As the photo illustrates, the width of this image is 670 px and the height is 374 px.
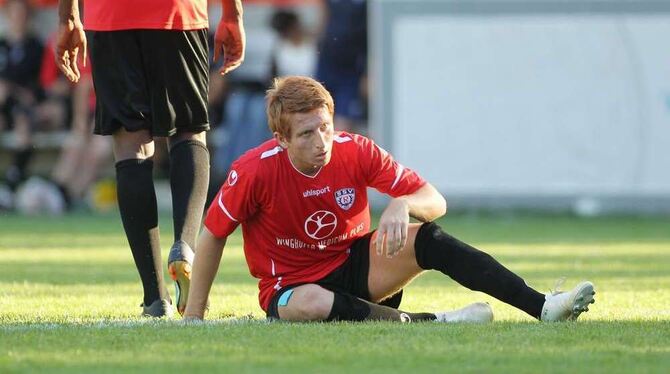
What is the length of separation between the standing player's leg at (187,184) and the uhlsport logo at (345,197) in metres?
0.69

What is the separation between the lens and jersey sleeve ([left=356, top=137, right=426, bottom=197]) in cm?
556

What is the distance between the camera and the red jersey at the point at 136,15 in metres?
6.03

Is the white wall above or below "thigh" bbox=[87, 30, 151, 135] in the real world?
below

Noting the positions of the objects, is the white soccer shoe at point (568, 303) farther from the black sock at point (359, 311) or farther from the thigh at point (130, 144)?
the thigh at point (130, 144)

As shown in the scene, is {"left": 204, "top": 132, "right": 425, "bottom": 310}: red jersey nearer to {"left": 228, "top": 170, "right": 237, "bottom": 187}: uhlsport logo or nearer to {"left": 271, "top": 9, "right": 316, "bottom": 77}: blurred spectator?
{"left": 228, "top": 170, "right": 237, "bottom": 187}: uhlsport logo

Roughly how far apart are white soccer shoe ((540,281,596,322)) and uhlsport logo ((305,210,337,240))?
0.83 meters

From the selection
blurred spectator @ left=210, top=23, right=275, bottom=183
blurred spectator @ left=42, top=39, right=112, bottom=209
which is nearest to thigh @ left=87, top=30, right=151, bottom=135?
blurred spectator @ left=210, top=23, right=275, bottom=183

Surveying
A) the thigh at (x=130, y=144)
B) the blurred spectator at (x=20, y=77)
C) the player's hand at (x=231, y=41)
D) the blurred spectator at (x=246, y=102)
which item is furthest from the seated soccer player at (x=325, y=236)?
the blurred spectator at (x=20, y=77)

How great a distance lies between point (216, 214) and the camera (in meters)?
5.46

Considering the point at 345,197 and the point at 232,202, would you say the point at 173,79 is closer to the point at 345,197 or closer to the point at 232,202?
the point at 232,202

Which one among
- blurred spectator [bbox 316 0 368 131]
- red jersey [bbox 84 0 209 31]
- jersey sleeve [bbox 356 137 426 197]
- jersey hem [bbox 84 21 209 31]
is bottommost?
blurred spectator [bbox 316 0 368 131]

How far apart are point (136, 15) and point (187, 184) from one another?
71cm

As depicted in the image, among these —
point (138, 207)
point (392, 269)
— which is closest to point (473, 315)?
point (392, 269)

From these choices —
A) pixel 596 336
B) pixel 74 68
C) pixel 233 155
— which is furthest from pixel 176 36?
pixel 233 155
